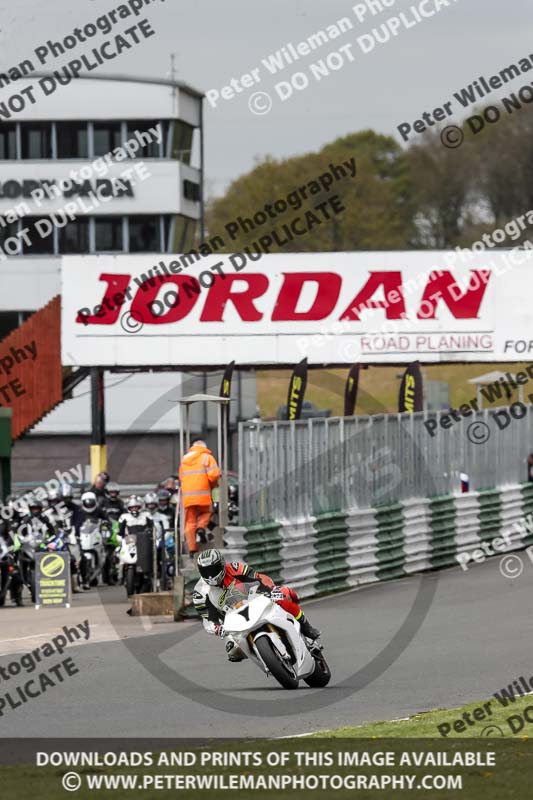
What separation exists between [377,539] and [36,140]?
4118 cm

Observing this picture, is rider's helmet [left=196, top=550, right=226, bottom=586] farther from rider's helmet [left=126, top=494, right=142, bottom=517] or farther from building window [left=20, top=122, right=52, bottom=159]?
building window [left=20, top=122, right=52, bottom=159]

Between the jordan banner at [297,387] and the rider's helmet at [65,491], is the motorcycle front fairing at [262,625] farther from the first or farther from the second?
the jordan banner at [297,387]

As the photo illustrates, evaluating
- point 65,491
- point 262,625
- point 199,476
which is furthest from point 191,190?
point 262,625

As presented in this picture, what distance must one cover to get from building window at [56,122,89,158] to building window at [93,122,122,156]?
41cm

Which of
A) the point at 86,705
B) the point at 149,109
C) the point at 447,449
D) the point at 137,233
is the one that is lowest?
the point at 86,705

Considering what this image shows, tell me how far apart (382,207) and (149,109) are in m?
37.8

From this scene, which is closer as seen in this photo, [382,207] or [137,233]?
[137,233]

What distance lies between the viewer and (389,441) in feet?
76.5

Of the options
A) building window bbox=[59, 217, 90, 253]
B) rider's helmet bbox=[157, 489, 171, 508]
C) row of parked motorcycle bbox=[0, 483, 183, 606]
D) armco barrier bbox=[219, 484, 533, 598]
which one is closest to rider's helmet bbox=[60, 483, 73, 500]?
row of parked motorcycle bbox=[0, 483, 183, 606]

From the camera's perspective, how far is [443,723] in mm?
10562

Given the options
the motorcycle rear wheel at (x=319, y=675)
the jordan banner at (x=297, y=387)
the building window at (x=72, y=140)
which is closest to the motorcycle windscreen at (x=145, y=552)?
the motorcycle rear wheel at (x=319, y=675)
